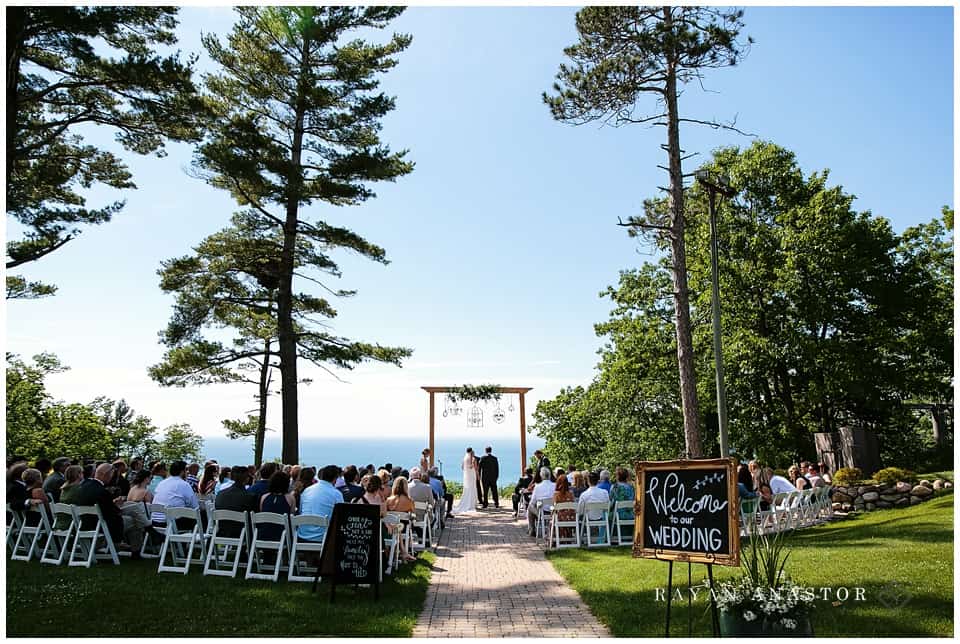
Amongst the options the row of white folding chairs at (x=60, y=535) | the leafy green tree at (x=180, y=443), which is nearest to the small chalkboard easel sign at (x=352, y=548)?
the row of white folding chairs at (x=60, y=535)

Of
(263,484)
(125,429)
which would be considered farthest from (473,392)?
(125,429)

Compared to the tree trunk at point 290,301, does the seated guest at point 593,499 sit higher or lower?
lower

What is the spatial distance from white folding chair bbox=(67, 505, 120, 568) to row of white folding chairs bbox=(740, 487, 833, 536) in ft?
29.4

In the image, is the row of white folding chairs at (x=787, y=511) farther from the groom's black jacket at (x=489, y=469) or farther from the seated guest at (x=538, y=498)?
the groom's black jacket at (x=489, y=469)

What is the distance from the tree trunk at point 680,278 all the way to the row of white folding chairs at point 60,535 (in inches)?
413

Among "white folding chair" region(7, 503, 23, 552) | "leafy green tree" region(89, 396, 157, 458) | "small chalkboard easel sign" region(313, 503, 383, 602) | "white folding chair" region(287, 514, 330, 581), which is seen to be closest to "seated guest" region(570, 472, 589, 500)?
"white folding chair" region(287, 514, 330, 581)

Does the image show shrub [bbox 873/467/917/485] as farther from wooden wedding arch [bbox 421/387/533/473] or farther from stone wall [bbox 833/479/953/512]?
wooden wedding arch [bbox 421/387/533/473]

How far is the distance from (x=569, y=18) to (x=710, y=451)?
14.8m

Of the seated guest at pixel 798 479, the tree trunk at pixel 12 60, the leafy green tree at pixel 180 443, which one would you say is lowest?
the seated guest at pixel 798 479

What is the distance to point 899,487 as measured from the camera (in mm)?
14266

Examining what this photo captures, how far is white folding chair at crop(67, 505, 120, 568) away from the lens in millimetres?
8336

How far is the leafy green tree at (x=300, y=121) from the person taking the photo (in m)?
16.3

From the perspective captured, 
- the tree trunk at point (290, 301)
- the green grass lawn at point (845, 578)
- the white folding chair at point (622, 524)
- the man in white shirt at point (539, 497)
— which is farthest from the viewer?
the tree trunk at point (290, 301)

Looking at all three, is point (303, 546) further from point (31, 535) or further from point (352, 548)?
point (31, 535)
